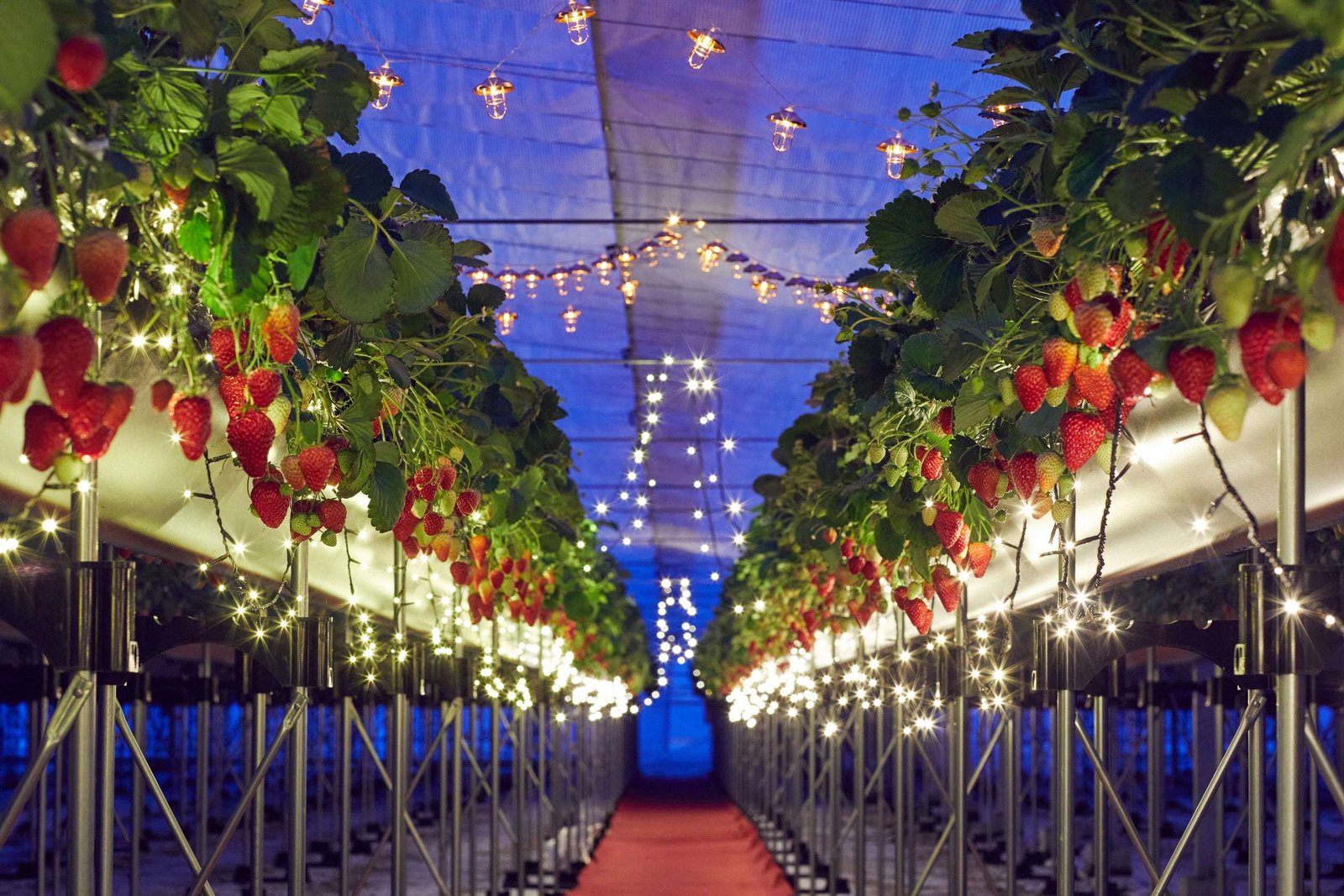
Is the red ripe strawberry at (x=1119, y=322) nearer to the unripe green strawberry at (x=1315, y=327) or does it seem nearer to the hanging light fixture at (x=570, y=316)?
the unripe green strawberry at (x=1315, y=327)

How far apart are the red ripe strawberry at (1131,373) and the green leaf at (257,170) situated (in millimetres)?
926

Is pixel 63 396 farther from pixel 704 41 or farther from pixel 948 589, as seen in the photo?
pixel 704 41

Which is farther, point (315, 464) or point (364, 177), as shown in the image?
point (315, 464)

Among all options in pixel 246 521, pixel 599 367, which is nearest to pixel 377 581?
pixel 246 521

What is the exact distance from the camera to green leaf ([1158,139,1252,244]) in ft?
4.82

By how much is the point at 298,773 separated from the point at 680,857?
1070 cm

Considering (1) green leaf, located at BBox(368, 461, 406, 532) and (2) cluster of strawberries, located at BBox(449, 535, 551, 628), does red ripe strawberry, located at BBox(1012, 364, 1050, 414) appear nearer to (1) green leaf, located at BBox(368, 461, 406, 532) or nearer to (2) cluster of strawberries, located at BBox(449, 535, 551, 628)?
(1) green leaf, located at BBox(368, 461, 406, 532)

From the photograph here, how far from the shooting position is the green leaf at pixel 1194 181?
4.82ft

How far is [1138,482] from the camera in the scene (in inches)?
127

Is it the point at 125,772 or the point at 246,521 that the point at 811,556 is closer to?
the point at 246,521

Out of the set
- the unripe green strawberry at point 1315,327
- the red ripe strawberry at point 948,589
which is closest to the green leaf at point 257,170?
the unripe green strawberry at point 1315,327

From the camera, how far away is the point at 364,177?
2.01m

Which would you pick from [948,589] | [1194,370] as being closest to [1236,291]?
[1194,370]

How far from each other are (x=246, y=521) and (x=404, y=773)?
4.77ft
